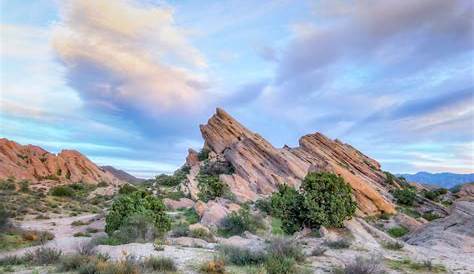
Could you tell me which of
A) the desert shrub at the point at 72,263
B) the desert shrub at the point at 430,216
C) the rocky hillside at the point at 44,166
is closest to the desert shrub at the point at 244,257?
the desert shrub at the point at 72,263

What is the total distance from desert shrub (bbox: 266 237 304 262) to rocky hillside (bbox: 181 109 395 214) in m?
23.4

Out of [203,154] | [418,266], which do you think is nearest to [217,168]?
[203,154]

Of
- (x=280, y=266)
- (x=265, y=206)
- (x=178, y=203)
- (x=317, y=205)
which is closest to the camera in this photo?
(x=280, y=266)

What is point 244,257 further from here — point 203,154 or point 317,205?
point 203,154

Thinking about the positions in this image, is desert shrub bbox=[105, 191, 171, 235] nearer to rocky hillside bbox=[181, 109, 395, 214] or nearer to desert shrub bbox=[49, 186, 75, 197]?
rocky hillside bbox=[181, 109, 395, 214]

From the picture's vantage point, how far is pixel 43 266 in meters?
13.7

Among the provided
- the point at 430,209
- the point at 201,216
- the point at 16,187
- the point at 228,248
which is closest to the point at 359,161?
the point at 430,209

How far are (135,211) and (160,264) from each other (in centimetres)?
1172

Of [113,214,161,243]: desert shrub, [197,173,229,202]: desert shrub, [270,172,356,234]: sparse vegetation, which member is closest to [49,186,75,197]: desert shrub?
[197,173,229,202]: desert shrub

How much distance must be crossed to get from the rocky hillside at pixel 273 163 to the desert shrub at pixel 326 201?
12705mm

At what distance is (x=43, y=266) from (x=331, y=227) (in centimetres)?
1544

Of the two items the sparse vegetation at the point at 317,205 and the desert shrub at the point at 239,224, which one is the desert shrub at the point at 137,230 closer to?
the desert shrub at the point at 239,224

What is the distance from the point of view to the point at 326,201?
2378cm

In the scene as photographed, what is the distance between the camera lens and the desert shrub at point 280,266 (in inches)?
479
